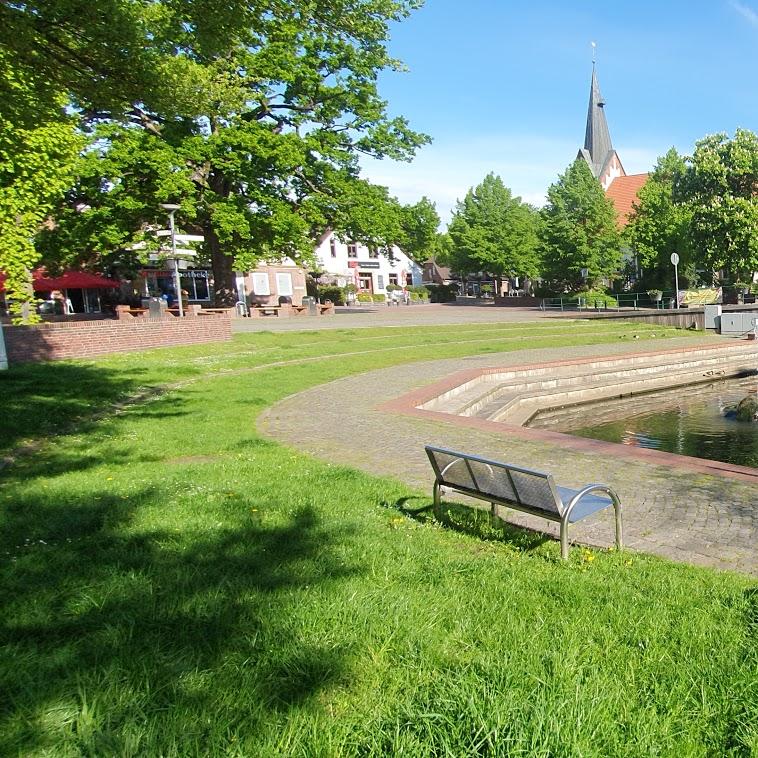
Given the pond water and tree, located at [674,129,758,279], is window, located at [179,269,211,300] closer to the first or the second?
tree, located at [674,129,758,279]

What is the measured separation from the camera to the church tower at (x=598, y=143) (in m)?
82.6

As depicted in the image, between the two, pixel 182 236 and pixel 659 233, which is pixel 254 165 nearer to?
pixel 182 236

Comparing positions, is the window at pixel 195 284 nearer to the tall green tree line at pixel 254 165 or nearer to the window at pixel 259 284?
the window at pixel 259 284

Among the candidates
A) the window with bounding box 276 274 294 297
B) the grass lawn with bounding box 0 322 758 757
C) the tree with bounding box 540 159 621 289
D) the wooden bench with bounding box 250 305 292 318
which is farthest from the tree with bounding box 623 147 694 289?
the grass lawn with bounding box 0 322 758 757

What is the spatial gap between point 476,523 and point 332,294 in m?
52.9

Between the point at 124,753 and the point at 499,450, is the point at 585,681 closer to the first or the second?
the point at 124,753

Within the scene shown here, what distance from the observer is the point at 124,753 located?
2240 millimetres

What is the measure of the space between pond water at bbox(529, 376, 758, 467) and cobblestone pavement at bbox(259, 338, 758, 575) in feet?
11.4

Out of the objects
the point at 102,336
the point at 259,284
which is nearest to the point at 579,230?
the point at 259,284

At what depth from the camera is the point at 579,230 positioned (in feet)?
165

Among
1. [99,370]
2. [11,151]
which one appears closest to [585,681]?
[11,151]

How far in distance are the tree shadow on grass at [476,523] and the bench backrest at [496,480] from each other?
0.98ft

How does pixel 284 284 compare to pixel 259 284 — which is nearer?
pixel 259 284

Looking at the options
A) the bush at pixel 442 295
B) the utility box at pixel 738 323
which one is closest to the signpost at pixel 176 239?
the utility box at pixel 738 323
